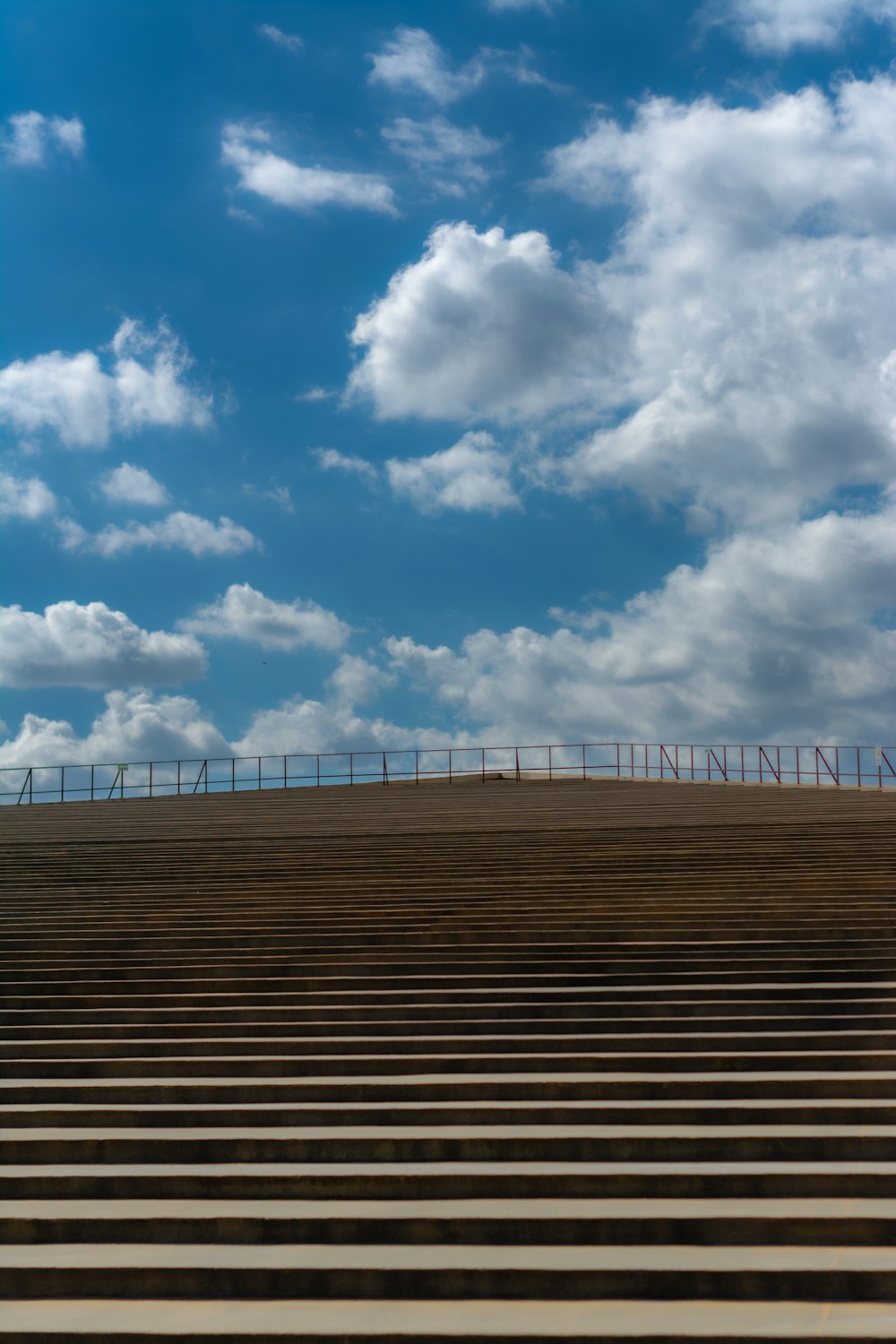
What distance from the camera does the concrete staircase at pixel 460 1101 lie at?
491 centimetres

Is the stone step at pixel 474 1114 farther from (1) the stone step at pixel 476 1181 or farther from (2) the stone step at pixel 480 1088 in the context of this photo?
(1) the stone step at pixel 476 1181

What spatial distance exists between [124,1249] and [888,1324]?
3438mm

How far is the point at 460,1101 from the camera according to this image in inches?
263

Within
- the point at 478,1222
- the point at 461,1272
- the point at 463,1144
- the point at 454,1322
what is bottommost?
the point at 454,1322

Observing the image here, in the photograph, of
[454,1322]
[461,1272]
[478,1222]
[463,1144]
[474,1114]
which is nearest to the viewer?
[454,1322]

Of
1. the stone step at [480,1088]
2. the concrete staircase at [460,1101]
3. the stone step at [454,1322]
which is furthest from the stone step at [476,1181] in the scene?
the stone step at [454,1322]

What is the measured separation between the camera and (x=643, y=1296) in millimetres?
4855

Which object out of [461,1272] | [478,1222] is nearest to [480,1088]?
[478,1222]

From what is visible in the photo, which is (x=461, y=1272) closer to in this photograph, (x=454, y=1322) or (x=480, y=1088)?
(x=454, y=1322)

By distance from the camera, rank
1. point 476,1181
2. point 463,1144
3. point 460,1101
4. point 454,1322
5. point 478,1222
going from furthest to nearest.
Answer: point 460,1101 < point 463,1144 < point 476,1181 < point 478,1222 < point 454,1322

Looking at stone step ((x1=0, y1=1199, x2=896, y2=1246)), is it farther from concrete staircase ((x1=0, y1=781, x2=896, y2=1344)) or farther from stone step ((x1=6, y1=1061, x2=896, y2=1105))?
stone step ((x1=6, y1=1061, x2=896, y2=1105))

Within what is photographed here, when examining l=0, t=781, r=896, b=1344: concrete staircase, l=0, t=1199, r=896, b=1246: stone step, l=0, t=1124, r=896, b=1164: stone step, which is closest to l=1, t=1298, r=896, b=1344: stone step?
l=0, t=781, r=896, b=1344: concrete staircase

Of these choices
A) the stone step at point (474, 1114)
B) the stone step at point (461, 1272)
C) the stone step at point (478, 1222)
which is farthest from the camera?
the stone step at point (474, 1114)

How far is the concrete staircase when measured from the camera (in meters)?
4.91
